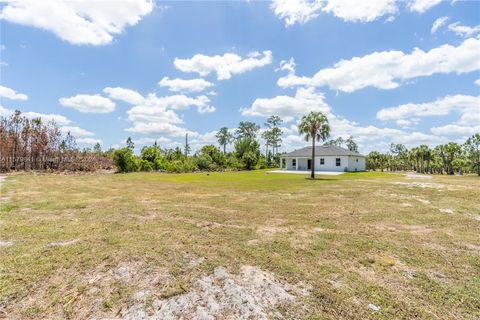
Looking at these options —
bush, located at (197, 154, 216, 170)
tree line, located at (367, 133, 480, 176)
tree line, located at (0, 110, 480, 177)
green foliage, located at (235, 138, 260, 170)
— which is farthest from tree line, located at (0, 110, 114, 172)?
tree line, located at (367, 133, 480, 176)

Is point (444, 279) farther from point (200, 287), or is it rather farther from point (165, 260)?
point (165, 260)

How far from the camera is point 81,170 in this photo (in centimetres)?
2950

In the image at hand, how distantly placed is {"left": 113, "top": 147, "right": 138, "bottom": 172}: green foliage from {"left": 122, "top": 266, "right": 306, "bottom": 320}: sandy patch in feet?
95.9

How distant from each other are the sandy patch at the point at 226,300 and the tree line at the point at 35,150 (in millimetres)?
30593

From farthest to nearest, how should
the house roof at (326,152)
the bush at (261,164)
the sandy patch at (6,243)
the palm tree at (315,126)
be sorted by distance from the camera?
the bush at (261,164) < the house roof at (326,152) < the palm tree at (315,126) < the sandy patch at (6,243)

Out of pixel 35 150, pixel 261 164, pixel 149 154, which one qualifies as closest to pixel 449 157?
pixel 261 164

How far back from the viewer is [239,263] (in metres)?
4.22

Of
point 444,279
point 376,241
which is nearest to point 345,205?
point 376,241

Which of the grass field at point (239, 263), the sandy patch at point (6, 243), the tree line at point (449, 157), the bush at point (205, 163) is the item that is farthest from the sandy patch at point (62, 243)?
the tree line at point (449, 157)

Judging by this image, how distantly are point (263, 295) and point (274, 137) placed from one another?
52555mm

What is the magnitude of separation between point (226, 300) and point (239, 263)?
1.03m

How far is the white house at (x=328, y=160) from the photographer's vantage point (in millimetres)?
33062

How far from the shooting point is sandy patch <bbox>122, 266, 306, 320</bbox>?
9.57 ft

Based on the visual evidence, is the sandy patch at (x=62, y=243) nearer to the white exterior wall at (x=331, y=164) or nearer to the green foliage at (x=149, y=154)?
the green foliage at (x=149, y=154)
